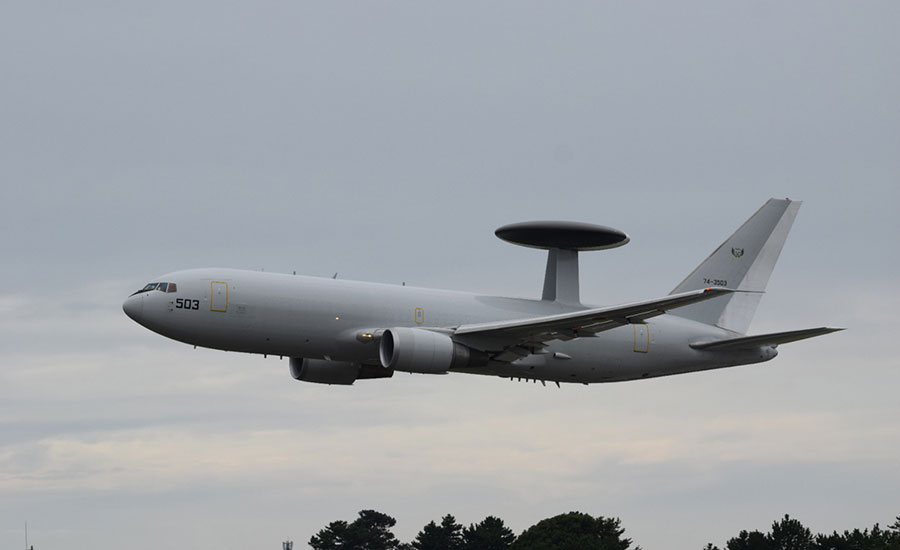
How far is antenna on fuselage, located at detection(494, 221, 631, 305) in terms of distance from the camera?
216 feet

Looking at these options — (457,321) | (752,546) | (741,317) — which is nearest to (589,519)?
(752,546)

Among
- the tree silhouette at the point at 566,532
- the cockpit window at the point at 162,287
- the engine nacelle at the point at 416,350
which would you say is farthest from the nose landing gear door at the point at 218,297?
the tree silhouette at the point at 566,532

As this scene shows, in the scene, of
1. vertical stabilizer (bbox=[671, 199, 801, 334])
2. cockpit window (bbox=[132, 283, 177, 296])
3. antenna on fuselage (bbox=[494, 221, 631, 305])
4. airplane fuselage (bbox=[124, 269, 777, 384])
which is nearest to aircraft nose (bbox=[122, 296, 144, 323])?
airplane fuselage (bbox=[124, 269, 777, 384])

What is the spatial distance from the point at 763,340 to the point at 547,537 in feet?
211

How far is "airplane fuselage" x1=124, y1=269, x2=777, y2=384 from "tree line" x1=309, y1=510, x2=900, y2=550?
126ft

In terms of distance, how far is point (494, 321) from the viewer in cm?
6344

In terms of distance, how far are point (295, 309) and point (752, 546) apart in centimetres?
6905

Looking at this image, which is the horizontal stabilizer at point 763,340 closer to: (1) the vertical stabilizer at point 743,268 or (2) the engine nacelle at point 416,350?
(1) the vertical stabilizer at point 743,268

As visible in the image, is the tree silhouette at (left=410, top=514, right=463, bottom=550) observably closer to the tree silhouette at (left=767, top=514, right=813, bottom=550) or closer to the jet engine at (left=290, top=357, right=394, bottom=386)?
the tree silhouette at (left=767, top=514, right=813, bottom=550)

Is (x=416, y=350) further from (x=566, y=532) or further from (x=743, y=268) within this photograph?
(x=566, y=532)

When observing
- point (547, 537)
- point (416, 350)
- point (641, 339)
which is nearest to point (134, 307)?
point (416, 350)

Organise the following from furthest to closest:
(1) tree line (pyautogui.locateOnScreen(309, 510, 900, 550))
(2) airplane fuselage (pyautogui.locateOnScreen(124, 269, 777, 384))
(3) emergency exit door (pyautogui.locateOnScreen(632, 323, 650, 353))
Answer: (1) tree line (pyautogui.locateOnScreen(309, 510, 900, 550)) < (3) emergency exit door (pyautogui.locateOnScreen(632, 323, 650, 353)) < (2) airplane fuselage (pyautogui.locateOnScreen(124, 269, 777, 384))

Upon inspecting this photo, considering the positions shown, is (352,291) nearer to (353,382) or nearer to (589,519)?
(353,382)

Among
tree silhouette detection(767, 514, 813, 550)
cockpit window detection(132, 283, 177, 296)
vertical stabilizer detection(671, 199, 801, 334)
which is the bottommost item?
tree silhouette detection(767, 514, 813, 550)
